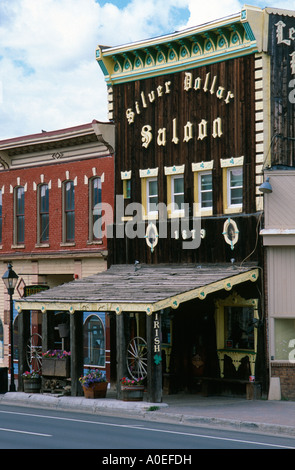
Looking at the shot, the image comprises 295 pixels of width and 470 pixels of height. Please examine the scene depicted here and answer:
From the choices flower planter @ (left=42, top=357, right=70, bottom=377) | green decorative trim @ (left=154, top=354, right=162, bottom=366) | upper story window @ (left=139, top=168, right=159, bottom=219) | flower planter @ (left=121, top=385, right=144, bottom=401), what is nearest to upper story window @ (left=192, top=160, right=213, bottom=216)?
upper story window @ (left=139, top=168, right=159, bottom=219)

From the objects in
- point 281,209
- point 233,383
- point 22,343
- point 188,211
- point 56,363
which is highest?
point 188,211

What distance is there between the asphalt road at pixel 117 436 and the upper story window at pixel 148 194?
8.42 meters

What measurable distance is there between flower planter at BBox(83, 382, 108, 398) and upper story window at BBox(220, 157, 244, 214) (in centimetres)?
614

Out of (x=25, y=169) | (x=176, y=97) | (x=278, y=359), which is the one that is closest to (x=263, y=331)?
(x=278, y=359)

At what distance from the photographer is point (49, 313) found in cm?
2828

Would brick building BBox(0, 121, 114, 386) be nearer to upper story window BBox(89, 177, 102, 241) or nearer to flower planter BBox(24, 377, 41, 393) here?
upper story window BBox(89, 177, 102, 241)

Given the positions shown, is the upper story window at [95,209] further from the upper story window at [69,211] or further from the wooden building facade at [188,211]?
the wooden building facade at [188,211]

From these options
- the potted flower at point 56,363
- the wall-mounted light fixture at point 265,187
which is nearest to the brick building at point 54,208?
the potted flower at point 56,363

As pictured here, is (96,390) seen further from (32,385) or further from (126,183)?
(126,183)

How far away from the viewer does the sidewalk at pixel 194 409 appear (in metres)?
20.7

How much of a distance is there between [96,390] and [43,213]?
1063cm

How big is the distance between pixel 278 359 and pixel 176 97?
8.70 m

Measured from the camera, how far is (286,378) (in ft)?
82.7

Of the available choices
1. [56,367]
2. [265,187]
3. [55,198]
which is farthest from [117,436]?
[55,198]
